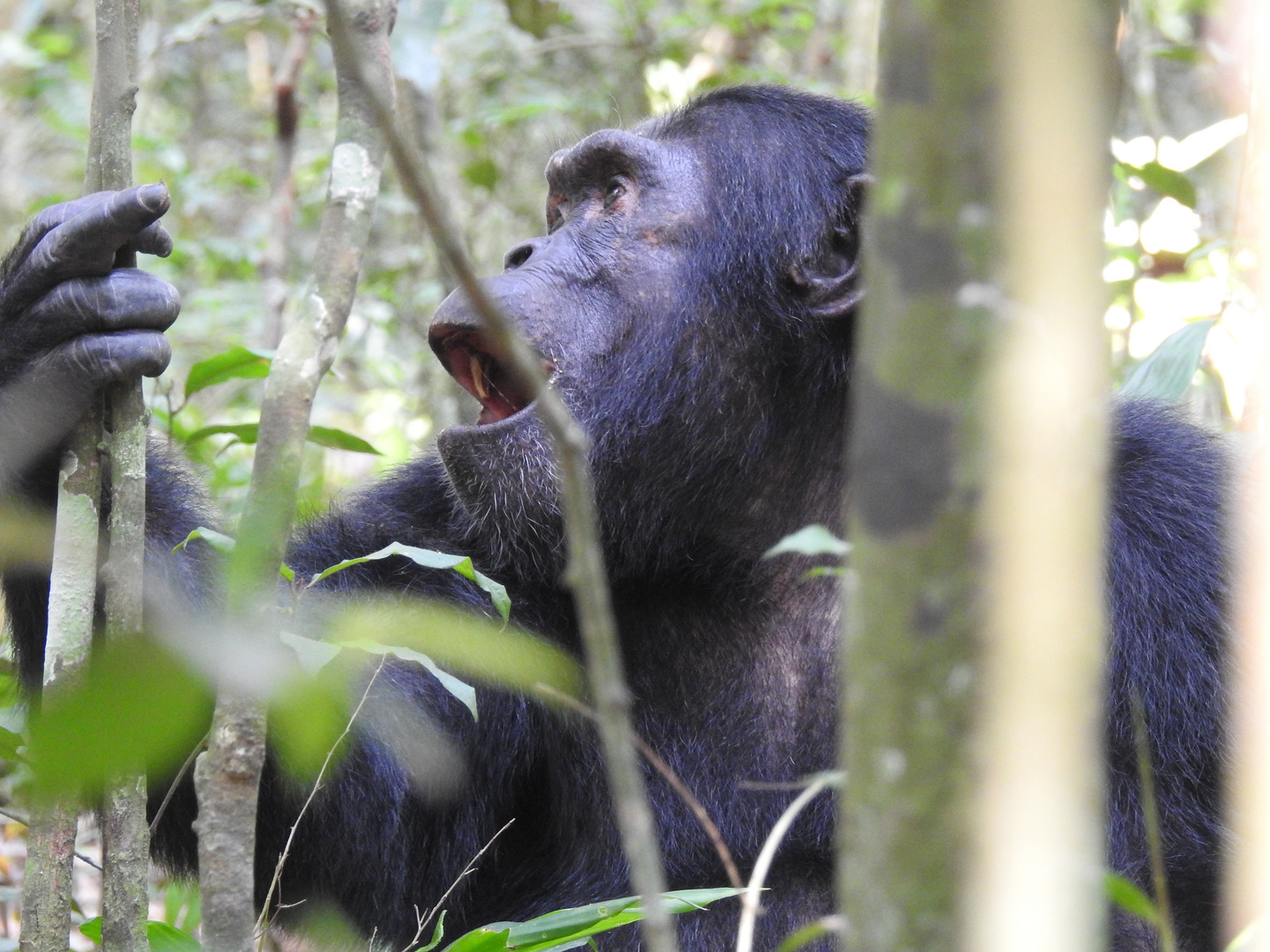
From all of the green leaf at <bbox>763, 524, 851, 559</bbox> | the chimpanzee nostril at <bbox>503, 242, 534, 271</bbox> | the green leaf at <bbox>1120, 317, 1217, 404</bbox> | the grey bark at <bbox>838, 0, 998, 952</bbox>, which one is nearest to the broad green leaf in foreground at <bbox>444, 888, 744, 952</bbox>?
the green leaf at <bbox>763, 524, 851, 559</bbox>

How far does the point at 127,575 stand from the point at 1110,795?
196cm

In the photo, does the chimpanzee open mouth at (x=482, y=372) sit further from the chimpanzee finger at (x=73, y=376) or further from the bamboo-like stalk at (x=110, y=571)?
the bamboo-like stalk at (x=110, y=571)

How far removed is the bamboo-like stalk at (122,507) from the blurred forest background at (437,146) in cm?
172

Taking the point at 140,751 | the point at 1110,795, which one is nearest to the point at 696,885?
the point at 1110,795

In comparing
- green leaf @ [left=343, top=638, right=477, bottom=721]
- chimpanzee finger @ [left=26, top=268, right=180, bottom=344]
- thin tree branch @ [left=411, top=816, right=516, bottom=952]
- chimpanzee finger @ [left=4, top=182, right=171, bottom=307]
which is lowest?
thin tree branch @ [left=411, top=816, right=516, bottom=952]

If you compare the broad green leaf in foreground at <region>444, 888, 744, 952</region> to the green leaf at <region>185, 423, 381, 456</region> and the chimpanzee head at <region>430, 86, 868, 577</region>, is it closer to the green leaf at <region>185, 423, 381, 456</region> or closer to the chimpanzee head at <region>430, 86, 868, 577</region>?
the chimpanzee head at <region>430, 86, 868, 577</region>

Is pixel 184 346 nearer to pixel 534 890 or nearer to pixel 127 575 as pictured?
pixel 534 890

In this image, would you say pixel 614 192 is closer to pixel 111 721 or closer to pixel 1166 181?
pixel 1166 181

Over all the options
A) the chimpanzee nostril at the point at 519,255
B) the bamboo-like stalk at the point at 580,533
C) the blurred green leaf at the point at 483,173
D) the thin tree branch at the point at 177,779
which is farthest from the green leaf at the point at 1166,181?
the bamboo-like stalk at the point at 580,533

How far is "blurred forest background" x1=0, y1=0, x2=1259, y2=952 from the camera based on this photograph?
4957 millimetres

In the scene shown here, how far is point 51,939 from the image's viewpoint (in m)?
1.95

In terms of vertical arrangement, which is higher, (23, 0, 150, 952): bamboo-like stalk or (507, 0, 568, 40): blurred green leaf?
(507, 0, 568, 40): blurred green leaf

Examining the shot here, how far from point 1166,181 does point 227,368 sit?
3244mm

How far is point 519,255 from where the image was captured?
337cm
